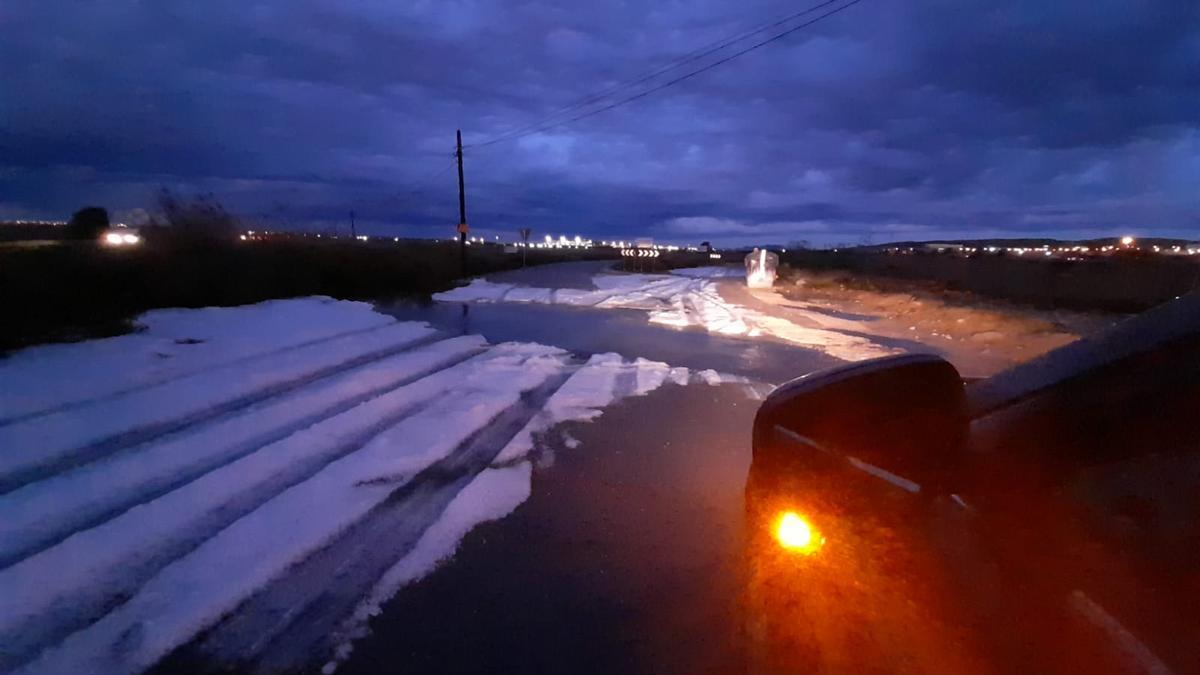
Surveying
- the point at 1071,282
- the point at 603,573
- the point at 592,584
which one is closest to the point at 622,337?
the point at 603,573

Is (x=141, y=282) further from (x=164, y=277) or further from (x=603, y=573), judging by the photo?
(x=603, y=573)

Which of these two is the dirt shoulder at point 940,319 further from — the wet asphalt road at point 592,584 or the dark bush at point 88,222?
the dark bush at point 88,222

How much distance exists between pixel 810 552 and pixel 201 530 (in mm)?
4880

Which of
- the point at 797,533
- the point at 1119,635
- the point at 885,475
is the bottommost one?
the point at 797,533

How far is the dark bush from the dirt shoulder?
36.1 meters

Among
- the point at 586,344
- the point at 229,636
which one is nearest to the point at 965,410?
the point at 229,636

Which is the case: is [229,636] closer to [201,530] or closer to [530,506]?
[201,530]

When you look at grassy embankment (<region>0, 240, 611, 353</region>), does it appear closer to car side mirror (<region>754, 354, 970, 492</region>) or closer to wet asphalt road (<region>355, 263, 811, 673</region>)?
wet asphalt road (<region>355, 263, 811, 673</region>)

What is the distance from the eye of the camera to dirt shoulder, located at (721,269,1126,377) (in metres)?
17.2

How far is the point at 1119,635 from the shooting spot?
5.65 feet

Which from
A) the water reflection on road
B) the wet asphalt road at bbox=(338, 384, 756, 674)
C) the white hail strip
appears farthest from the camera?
the water reflection on road

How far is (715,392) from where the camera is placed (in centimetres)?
1194

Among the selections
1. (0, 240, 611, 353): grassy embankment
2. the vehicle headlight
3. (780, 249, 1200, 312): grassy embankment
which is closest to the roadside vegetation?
(0, 240, 611, 353): grassy embankment

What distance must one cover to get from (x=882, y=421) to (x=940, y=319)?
22.8 meters
